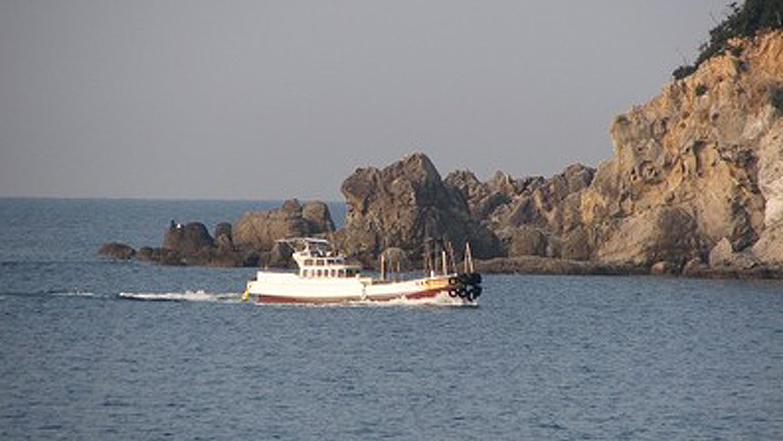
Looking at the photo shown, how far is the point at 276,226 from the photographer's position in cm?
13762

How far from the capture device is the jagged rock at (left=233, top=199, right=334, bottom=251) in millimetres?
136875

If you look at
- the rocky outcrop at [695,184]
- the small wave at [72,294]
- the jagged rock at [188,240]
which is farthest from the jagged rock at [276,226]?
the small wave at [72,294]

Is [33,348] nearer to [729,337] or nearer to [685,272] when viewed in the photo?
[729,337]

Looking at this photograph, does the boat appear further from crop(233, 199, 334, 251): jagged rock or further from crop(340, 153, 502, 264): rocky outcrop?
crop(233, 199, 334, 251): jagged rock

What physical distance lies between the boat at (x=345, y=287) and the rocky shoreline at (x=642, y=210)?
71.6 ft

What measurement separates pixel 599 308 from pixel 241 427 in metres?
46.7

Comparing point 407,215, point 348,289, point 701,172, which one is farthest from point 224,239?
point 348,289

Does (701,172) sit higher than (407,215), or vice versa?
(701,172)

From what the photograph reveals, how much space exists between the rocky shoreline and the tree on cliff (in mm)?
1513

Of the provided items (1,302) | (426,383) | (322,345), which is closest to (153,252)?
(1,302)

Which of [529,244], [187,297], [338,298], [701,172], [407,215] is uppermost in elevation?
[701,172]

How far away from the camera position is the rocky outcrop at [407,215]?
126188 millimetres

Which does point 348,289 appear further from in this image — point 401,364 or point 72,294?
point 401,364

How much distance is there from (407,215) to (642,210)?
1575 cm
